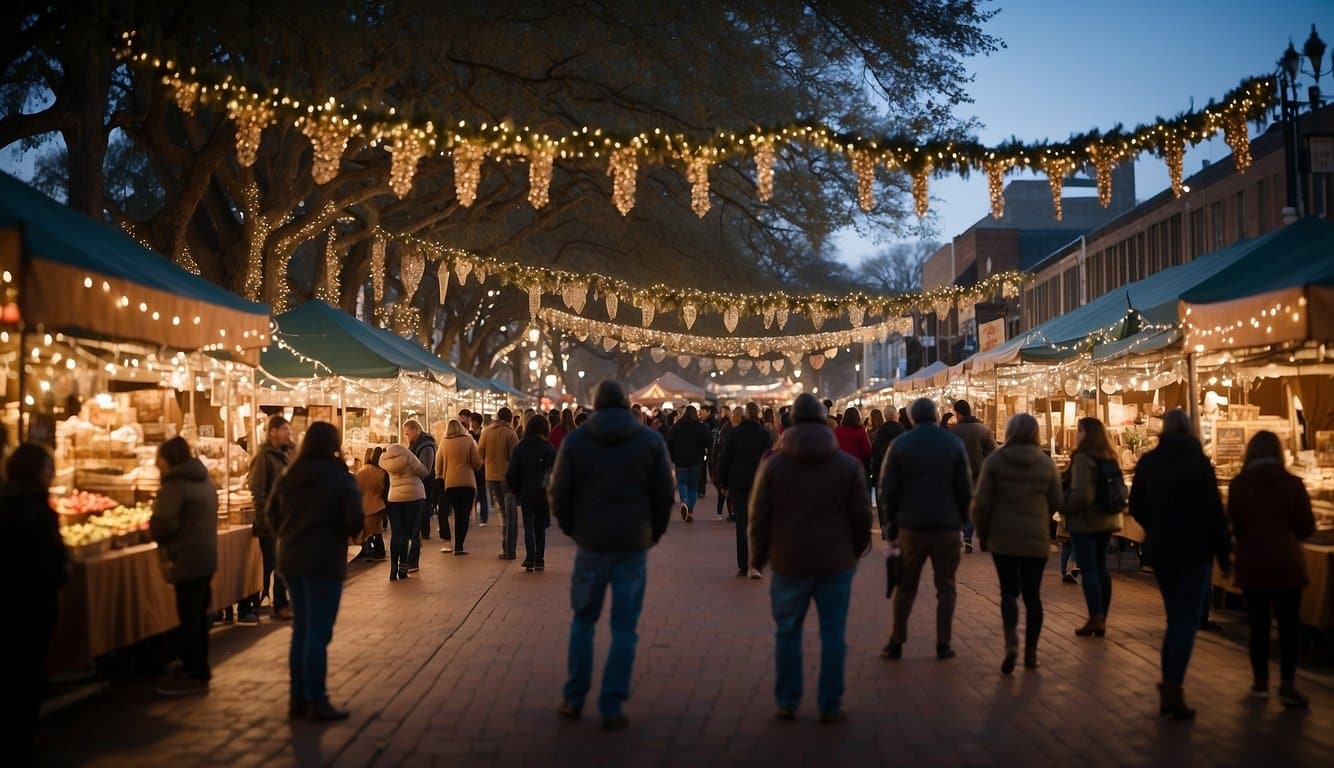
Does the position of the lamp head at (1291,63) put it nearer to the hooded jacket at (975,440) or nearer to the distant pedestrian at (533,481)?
the hooded jacket at (975,440)

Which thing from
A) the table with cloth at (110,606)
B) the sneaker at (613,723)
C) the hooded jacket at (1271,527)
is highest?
the hooded jacket at (1271,527)

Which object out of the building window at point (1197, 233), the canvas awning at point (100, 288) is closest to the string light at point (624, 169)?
the canvas awning at point (100, 288)

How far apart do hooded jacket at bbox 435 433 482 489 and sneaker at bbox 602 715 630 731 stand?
1044 cm

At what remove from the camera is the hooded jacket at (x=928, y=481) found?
981cm

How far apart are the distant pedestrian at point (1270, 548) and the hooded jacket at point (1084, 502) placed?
223cm

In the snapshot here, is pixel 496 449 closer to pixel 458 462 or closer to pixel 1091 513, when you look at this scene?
pixel 458 462

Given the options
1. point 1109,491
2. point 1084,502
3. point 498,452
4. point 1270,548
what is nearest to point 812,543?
point 1270,548

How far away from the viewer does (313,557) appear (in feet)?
26.8

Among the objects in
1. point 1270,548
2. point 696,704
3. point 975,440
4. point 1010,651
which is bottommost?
point 696,704

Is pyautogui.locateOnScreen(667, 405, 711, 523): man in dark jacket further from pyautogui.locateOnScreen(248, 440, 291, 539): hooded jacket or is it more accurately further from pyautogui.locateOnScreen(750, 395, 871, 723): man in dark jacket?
pyautogui.locateOnScreen(750, 395, 871, 723): man in dark jacket

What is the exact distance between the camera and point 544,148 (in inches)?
608

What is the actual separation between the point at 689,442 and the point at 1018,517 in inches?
575

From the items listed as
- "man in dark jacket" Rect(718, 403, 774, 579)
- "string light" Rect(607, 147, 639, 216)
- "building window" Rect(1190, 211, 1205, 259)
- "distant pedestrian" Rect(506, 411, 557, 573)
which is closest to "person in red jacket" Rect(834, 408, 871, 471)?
"man in dark jacket" Rect(718, 403, 774, 579)

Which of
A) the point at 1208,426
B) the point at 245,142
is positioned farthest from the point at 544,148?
the point at 1208,426
